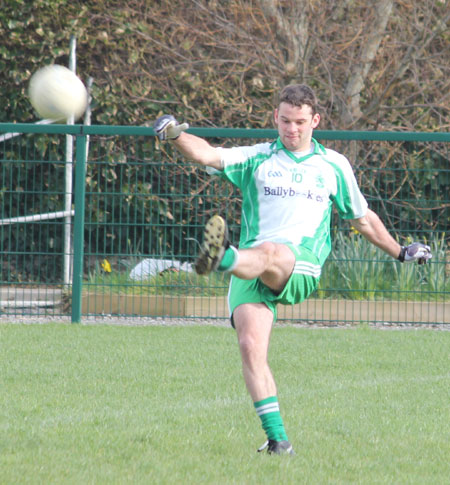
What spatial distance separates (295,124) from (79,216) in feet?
16.5

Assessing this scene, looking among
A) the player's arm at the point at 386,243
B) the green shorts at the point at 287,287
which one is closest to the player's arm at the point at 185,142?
the green shorts at the point at 287,287

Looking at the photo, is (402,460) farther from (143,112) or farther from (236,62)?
(143,112)

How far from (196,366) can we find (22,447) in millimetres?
2805

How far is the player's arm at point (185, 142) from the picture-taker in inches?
180

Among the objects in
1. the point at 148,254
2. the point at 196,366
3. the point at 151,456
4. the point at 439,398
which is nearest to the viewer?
the point at 151,456

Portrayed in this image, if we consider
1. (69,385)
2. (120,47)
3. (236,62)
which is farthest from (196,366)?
(120,47)

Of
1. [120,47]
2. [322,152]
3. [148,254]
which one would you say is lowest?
[148,254]

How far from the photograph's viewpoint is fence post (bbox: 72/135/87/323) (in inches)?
373

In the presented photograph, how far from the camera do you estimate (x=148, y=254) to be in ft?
32.1

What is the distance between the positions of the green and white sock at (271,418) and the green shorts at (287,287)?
50cm

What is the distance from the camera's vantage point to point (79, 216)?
9.49m

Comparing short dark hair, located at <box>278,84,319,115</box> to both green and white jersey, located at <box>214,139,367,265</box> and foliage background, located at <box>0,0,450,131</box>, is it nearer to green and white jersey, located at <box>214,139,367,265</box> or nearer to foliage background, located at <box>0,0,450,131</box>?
green and white jersey, located at <box>214,139,367,265</box>

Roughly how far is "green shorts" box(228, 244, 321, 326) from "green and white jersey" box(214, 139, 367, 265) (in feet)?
0.32

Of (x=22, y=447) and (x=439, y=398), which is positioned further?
(x=439, y=398)
